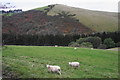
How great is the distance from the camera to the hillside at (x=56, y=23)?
135375mm

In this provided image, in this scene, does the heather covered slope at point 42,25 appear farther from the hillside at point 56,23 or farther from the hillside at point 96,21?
the hillside at point 96,21

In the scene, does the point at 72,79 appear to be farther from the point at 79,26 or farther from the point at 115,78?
the point at 79,26

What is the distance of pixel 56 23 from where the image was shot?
144 m

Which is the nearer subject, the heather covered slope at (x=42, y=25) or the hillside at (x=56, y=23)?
the heather covered slope at (x=42, y=25)

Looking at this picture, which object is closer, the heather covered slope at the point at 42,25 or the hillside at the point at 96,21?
the heather covered slope at the point at 42,25

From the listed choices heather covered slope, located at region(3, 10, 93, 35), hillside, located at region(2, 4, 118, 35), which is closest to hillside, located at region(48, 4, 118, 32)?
hillside, located at region(2, 4, 118, 35)

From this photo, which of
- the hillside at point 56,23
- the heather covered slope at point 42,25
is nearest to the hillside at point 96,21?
the hillside at point 56,23

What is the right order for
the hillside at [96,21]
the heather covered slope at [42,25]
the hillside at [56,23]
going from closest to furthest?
the heather covered slope at [42,25] < the hillside at [56,23] < the hillside at [96,21]

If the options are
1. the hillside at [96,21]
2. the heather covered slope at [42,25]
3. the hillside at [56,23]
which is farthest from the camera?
the hillside at [96,21]

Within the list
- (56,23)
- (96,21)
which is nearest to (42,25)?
(56,23)

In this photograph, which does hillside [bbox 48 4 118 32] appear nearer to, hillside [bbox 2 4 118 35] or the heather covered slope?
hillside [bbox 2 4 118 35]

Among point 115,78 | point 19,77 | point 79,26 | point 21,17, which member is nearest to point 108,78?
point 115,78

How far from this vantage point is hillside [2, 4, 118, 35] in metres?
135

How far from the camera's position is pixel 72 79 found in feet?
59.2
